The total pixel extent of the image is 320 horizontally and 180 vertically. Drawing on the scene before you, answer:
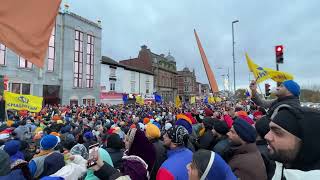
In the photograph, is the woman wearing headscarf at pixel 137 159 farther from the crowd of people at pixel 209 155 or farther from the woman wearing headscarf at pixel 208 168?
the woman wearing headscarf at pixel 208 168

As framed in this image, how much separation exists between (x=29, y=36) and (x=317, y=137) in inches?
106

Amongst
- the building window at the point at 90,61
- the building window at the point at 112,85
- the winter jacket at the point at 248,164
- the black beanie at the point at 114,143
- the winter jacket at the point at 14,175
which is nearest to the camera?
the winter jacket at the point at 248,164

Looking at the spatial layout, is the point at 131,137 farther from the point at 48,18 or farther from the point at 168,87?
the point at 168,87

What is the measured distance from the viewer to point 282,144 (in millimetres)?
1813

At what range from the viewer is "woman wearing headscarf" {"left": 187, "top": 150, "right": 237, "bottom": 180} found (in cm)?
213

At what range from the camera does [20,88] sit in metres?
32.0

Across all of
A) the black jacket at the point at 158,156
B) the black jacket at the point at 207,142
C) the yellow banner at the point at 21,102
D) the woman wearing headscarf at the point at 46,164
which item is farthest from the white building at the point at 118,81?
the black jacket at the point at 158,156

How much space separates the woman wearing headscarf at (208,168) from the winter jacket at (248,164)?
3.47ft

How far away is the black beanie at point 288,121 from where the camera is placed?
5.76ft

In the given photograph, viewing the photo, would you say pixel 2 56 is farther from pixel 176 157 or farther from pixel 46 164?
pixel 176 157

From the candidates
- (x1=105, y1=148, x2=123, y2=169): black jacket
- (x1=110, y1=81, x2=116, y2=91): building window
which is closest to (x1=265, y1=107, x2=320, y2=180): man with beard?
(x1=105, y1=148, x2=123, y2=169): black jacket

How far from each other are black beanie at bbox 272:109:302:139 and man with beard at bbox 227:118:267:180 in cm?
149

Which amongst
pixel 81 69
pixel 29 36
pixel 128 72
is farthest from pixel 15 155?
pixel 128 72

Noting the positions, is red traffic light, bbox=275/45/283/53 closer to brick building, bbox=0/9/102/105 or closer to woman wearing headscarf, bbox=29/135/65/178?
woman wearing headscarf, bbox=29/135/65/178
